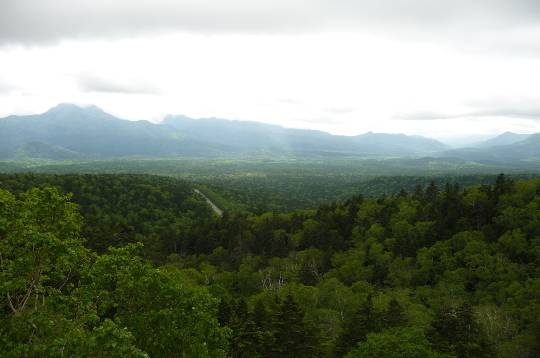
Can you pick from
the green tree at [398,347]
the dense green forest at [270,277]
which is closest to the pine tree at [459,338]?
the dense green forest at [270,277]

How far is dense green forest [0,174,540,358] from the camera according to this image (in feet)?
47.8

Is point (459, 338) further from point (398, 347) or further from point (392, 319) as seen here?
point (398, 347)

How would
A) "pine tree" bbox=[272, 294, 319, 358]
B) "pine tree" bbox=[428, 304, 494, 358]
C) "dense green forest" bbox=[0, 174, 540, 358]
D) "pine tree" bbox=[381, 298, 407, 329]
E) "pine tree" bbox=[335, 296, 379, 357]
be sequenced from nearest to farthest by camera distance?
"dense green forest" bbox=[0, 174, 540, 358] < "pine tree" bbox=[428, 304, 494, 358] < "pine tree" bbox=[272, 294, 319, 358] < "pine tree" bbox=[335, 296, 379, 357] < "pine tree" bbox=[381, 298, 407, 329]

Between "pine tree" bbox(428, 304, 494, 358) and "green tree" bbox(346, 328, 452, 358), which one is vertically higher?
"green tree" bbox(346, 328, 452, 358)

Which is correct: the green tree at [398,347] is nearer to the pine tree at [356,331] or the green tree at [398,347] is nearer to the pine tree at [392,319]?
the pine tree at [356,331]

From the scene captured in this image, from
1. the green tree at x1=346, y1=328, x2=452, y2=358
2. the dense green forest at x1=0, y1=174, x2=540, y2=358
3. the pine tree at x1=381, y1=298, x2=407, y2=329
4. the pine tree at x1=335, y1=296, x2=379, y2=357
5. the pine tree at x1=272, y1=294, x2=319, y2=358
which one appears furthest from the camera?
the pine tree at x1=381, y1=298, x2=407, y2=329

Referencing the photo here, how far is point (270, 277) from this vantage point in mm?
74750

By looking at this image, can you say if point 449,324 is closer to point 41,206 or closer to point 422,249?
point 41,206

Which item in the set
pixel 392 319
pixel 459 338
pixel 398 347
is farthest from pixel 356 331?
pixel 398 347

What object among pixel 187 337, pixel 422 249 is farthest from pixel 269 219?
pixel 187 337

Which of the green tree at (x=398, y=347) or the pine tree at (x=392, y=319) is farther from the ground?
the green tree at (x=398, y=347)

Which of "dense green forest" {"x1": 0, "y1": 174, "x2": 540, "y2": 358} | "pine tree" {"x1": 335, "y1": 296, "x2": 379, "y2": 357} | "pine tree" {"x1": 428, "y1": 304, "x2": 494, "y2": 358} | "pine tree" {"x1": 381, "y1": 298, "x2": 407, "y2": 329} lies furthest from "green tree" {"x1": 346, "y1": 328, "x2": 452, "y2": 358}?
"pine tree" {"x1": 381, "y1": 298, "x2": 407, "y2": 329}

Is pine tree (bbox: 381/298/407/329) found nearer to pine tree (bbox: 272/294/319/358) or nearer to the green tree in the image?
pine tree (bbox: 272/294/319/358)

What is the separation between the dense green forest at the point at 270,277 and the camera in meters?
14.6
